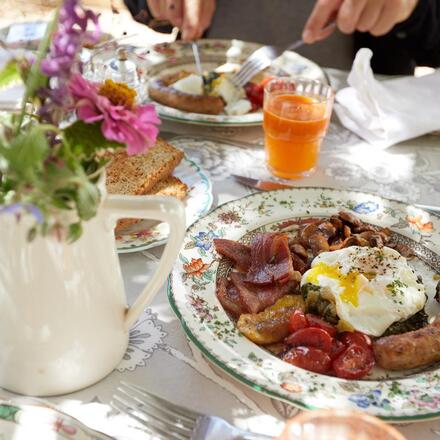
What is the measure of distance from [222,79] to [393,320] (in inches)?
54.7

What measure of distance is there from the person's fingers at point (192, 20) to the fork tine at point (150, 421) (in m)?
1.83

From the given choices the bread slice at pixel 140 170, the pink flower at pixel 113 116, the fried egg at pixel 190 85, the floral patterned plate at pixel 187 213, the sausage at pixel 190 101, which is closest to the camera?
the pink flower at pixel 113 116

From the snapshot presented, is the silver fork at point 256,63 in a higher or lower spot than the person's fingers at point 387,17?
lower

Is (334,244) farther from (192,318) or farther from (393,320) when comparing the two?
(192,318)

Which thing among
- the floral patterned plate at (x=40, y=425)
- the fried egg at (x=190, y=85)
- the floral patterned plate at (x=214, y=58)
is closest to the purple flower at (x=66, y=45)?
the floral patterned plate at (x=40, y=425)

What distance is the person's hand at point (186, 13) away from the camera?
99.3 inches

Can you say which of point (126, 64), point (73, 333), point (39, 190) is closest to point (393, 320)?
point (73, 333)

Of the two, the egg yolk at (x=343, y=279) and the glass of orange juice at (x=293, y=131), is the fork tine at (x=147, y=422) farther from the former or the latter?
the glass of orange juice at (x=293, y=131)

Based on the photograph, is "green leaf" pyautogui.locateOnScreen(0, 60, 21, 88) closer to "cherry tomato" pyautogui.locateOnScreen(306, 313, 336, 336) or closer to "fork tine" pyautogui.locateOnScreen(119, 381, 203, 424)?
"fork tine" pyautogui.locateOnScreen(119, 381, 203, 424)

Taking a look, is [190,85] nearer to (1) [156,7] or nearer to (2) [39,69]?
(1) [156,7]

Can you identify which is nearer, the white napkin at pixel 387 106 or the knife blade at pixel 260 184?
the knife blade at pixel 260 184

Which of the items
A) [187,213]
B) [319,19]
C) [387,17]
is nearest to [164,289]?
[187,213]

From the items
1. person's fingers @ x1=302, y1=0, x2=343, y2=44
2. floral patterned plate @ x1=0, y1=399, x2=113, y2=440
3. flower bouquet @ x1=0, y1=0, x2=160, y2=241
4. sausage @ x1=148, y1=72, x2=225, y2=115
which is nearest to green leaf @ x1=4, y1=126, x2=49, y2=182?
flower bouquet @ x1=0, y1=0, x2=160, y2=241

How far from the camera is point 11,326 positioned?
94 cm
